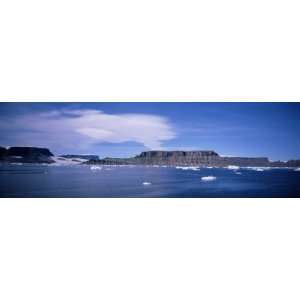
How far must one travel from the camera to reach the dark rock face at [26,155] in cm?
468

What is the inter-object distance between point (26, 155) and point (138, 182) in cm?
139

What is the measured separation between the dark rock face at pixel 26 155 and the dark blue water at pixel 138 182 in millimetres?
83

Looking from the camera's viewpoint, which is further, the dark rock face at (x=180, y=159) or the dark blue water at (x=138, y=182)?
the dark rock face at (x=180, y=159)

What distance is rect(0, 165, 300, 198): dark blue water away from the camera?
4641mm

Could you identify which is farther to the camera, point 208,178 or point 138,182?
point 208,178

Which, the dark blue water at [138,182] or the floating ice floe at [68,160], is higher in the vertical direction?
the floating ice floe at [68,160]

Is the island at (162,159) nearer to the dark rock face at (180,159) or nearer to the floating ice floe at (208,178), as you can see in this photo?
the dark rock face at (180,159)

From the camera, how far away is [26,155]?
475cm

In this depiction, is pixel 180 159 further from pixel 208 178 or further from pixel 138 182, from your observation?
pixel 138 182

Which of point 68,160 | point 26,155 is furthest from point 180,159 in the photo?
point 26,155

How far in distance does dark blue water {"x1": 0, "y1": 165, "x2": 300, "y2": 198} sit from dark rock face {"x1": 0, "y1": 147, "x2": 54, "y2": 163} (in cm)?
8

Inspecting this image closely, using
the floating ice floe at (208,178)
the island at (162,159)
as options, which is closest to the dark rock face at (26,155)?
the island at (162,159)
